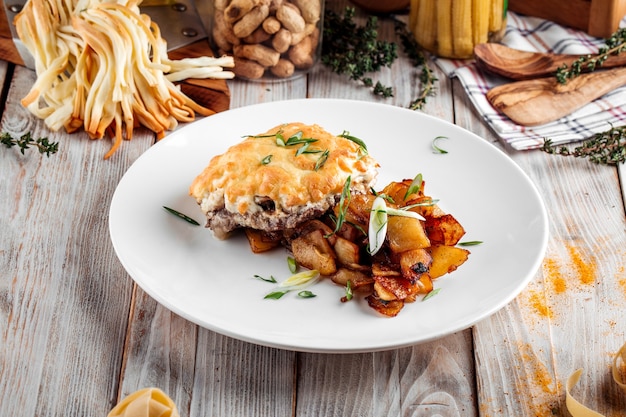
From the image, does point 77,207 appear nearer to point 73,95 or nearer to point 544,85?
point 73,95

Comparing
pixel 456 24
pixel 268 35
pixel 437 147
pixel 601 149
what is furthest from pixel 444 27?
pixel 437 147

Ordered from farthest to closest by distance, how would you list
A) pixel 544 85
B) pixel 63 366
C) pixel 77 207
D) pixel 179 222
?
pixel 544 85, pixel 77 207, pixel 179 222, pixel 63 366

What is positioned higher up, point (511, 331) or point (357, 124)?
point (357, 124)

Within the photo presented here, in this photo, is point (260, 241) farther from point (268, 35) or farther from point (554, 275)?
point (268, 35)

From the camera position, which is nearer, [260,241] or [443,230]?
[443,230]

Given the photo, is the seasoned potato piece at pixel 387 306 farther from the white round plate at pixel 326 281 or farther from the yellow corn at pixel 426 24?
the yellow corn at pixel 426 24

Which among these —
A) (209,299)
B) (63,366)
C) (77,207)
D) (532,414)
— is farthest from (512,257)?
(77,207)

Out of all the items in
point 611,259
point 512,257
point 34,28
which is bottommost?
point 611,259
